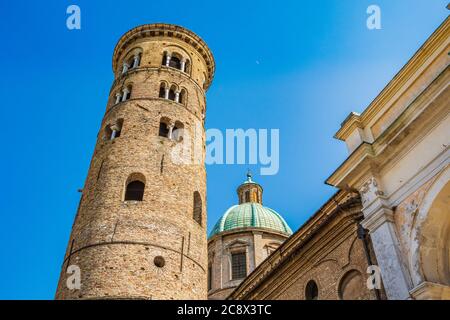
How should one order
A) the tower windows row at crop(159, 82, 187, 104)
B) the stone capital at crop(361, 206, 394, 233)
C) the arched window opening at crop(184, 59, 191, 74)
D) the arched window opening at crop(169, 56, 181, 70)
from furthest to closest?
the arched window opening at crop(184, 59, 191, 74)
the arched window opening at crop(169, 56, 181, 70)
the tower windows row at crop(159, 82, 187, 104)
the stone capital at crop(361, 206, 394, 233)

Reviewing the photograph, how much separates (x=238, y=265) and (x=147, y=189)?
42.3 feet

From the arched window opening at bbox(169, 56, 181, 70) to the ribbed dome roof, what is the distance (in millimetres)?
11225

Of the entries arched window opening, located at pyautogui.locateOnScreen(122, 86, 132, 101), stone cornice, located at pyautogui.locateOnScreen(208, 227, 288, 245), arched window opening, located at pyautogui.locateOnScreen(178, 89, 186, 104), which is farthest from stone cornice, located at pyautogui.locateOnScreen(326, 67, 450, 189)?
stone cornice, located at pyautogui.locateOnScreen(208, 227, 288, 245)

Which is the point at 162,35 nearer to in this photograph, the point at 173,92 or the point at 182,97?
the point at 173,92

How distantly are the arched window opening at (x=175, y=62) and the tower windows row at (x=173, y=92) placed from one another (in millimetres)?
1871

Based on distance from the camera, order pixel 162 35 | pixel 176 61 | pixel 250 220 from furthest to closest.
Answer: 1. pixel 250 220
2. pixel 162 35
3. pixel 176 61

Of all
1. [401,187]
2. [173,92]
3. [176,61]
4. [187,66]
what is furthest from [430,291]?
[176,61]

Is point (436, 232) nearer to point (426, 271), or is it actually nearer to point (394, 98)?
point (426, 271)

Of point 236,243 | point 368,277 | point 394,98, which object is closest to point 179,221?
point 368,277

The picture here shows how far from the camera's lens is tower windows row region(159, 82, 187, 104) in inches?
800

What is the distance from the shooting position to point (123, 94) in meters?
20.4

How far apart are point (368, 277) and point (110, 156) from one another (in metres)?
10.4

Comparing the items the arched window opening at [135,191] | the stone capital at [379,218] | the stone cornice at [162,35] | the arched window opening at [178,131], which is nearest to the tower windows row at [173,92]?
the arched window opening at [178,131]

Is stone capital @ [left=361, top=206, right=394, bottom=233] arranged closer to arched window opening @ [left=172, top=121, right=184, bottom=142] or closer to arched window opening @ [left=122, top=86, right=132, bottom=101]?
arched window opening @ [left=172, top=121, right=184, bottom=142]
